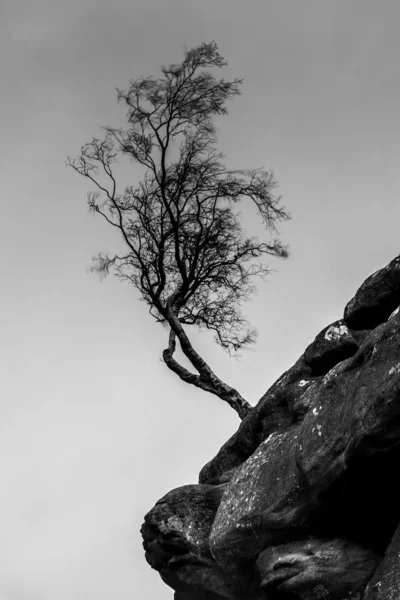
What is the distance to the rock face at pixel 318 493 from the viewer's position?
41.5ft

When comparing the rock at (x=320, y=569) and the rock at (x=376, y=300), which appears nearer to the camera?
the rock at (x=320, y=569)

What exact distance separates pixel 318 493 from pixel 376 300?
4870 mm

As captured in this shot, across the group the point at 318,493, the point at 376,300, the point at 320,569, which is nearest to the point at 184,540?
the point at 320,569

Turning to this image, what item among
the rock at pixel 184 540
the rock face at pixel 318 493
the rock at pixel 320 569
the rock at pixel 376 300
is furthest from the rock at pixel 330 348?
the rock at pixel 184 540

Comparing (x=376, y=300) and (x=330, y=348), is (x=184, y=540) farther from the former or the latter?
(x=376, y=300)

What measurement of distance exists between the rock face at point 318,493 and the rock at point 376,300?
0.03 m

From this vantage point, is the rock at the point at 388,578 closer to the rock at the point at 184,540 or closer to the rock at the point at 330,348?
the rock at the point at 330,348

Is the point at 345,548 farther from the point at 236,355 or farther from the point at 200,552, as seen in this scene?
the point at 236,355

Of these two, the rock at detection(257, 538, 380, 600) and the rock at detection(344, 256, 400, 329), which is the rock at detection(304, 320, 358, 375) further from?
the rock at detection(257, 538, 380, 600)

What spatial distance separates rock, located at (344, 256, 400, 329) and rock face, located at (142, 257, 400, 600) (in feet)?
0.09

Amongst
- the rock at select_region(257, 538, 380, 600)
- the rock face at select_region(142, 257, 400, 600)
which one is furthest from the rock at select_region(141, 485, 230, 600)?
the rock at select_region(257, 538, 380, 600)

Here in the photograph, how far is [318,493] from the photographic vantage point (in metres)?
13.9

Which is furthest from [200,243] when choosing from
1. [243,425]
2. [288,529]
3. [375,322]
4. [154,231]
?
[288,529]

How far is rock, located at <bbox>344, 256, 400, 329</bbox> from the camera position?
50.9 feet
